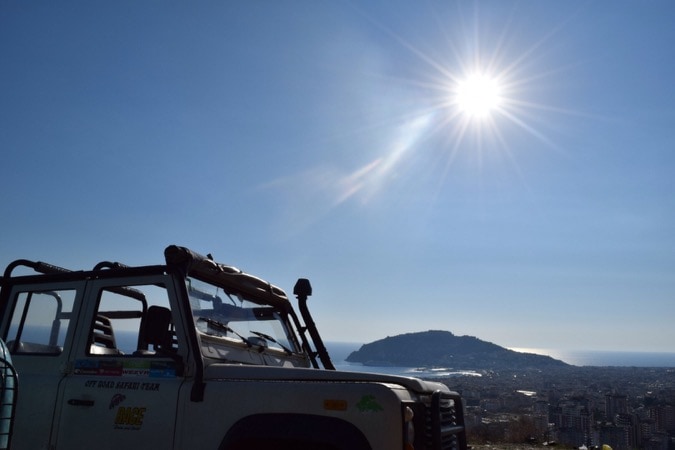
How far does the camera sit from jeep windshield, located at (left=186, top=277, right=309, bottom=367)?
13.5ft

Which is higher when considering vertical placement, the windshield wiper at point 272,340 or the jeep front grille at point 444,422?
the windshield wiper at point 272,340

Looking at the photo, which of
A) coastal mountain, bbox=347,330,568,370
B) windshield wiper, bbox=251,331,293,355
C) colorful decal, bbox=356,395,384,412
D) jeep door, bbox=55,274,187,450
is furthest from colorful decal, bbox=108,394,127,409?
coastal mountain, bbox=347,330,568,370

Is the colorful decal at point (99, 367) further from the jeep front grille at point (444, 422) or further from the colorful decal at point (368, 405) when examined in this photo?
the jeep front grille at point (444, 422)

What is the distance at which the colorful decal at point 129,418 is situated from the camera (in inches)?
143

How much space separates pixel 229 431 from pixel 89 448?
1.16 meters

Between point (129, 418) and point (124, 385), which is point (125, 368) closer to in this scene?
point (124, 385)

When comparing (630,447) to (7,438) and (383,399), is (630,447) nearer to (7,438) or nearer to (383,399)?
(383,399)

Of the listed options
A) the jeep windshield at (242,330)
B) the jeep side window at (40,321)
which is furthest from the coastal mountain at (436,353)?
the jeep side window at (40,321)

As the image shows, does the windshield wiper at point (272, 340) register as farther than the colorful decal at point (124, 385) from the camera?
Yes

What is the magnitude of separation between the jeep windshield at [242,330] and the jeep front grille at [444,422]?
161 cm

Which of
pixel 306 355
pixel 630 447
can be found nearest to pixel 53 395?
pixel 306 355

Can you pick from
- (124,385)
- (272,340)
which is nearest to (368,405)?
(124,385)

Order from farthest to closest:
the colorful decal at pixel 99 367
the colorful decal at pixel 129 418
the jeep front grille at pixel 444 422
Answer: the colorful decal at pixel 99 367 → the colorful decal at pixel 129 418 → the jeep front grille at pixel 444 422

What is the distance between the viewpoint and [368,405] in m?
3.10
